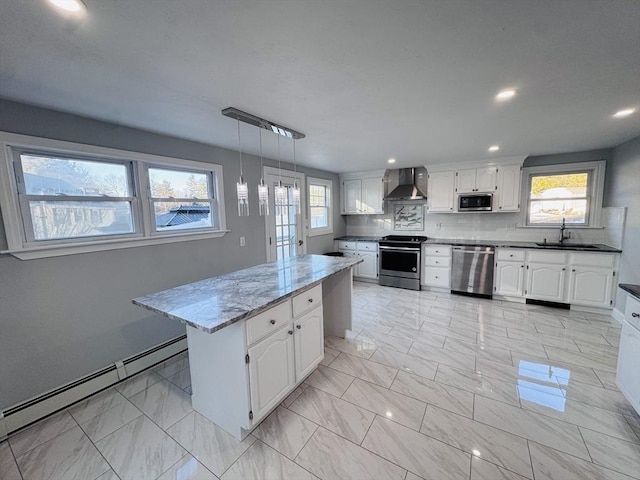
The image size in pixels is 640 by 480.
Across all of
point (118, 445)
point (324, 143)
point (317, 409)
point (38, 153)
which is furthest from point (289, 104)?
point (118, 445)

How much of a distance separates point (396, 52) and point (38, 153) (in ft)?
8.78

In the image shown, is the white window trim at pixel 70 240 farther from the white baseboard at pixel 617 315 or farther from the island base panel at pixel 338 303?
the white baseboard at pixel 617 315

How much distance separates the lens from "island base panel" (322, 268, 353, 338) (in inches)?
119

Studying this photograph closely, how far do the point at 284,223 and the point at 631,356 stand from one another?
153 inches

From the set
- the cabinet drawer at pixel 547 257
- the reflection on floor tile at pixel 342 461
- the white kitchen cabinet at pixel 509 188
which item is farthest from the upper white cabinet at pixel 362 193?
the reflection on floor tile at pixel 342 461

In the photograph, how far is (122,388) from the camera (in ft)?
7.47

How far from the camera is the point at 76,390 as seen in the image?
6.85 feet

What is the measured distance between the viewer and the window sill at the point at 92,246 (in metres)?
1.88

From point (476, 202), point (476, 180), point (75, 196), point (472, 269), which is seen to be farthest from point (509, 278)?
point (75, 196)

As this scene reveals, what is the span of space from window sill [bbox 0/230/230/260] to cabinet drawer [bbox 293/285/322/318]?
1630 mm

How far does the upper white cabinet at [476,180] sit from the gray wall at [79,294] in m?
4.13

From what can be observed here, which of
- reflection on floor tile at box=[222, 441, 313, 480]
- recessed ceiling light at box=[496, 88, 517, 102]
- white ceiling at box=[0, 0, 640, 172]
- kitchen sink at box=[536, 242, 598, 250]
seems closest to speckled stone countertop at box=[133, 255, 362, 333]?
reflection on floor tile at box=[222, 441, 313, 480]

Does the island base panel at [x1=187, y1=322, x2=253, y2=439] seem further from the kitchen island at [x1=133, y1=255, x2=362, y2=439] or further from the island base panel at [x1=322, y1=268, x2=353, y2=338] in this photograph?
the island base panel at [x1=322, y1=268, x2=353, y2=338]

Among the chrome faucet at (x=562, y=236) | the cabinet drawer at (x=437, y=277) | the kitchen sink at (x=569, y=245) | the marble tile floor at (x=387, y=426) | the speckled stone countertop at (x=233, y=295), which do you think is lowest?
the marble tile floor at (x=387, y=426)
